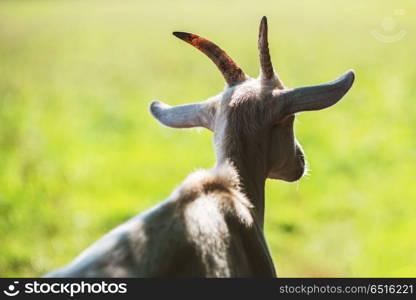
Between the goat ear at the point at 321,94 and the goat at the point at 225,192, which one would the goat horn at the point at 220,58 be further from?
the goat ear at the point at 321,94

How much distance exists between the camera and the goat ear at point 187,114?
199 inches

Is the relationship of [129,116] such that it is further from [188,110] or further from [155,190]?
[188,110]

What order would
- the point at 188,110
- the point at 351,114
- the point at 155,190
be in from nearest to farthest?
1. the point at 188,110
2. the point at 155,190
3. the point at 351,114

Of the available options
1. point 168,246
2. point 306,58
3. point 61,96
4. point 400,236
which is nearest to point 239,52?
point 306,58

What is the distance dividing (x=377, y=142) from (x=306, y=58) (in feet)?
12.2

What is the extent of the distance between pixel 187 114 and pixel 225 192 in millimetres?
1038

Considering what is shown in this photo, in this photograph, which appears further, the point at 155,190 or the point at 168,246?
the point at 155,190

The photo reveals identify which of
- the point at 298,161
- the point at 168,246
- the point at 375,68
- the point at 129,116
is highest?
the point at 375,68

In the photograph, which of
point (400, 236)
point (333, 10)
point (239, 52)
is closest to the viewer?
point (400, 236)

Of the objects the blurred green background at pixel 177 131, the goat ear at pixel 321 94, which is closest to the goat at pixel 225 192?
the goat ear at pixel 321 94

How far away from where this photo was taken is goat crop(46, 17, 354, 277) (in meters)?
3.50

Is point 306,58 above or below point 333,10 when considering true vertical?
below

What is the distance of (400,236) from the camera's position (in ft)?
36.2

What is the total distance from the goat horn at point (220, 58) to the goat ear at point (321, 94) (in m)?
0.48
